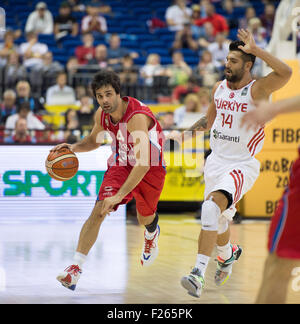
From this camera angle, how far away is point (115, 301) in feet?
Result: 17.2

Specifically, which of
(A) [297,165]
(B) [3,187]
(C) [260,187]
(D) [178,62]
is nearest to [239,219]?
(C) [260,187]

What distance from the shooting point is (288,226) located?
11.4 feet

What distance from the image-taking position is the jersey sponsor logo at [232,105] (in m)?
5.73

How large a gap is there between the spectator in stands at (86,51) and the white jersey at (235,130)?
9.50 metres

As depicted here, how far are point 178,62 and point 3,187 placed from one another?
19.1 feet

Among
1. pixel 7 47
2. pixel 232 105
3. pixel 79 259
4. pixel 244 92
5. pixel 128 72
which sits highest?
pixel 244 92

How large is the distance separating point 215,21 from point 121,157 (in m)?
11.7

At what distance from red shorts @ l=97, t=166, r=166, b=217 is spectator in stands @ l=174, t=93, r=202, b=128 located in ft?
20.0

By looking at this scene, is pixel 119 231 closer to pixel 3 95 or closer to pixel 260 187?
pixel 260 187

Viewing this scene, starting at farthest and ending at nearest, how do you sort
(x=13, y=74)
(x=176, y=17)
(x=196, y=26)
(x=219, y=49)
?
1. (x=176, y=17)
2. (x=196, y=26)
3. (x=219, y=49)
4. (x=13, y=74)

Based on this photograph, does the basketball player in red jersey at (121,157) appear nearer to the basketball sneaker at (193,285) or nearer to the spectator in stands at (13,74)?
the basketball sneaker at (193,285)

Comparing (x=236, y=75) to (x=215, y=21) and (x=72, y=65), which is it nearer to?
(x=72, y=65)

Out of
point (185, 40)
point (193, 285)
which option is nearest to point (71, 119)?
point (185, 40)


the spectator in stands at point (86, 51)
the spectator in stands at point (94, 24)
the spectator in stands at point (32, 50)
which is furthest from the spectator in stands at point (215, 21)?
the spectator in stands at point (32, 50)
